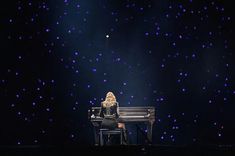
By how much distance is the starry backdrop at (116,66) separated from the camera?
652 centimetres

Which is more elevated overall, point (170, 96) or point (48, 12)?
point (48, 12)

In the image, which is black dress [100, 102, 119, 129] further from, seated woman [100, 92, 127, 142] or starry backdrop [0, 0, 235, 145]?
starry backdrop [0, 0, 235, 145]

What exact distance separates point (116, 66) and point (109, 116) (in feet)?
4.75

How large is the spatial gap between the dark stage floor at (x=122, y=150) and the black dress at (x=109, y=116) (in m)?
2.75

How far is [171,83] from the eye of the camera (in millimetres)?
6559

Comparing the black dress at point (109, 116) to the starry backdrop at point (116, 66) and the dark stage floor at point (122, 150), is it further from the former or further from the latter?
the dark stage floor at point (122, 150)

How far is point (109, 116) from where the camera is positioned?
17.9 ft

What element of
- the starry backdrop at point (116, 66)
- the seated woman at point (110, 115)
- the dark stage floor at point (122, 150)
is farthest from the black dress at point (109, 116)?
the dark stage floor at point (122, 150)

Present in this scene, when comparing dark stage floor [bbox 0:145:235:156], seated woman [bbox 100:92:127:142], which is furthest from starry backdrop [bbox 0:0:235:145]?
dark stage floor [bbox 0:145:235:156]

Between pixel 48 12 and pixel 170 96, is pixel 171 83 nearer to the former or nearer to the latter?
pixel 170 96

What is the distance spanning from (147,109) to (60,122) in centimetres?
160

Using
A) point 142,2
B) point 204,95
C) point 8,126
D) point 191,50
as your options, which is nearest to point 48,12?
point 142,2

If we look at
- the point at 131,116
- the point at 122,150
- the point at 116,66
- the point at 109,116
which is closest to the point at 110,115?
the point at 109,116

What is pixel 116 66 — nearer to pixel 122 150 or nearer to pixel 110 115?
pixel 110 115
